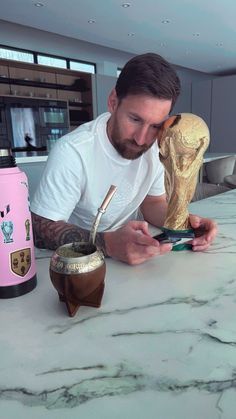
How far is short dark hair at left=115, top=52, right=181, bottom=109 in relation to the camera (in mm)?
764

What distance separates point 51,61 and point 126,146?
5.44 metres

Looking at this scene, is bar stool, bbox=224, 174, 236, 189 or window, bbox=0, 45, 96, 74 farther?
window, bbox=0, 45, 96, 74

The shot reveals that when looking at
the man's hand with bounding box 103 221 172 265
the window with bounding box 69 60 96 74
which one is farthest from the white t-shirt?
the window with bounding box 69 60 96 74

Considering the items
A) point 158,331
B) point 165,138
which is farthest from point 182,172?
point 158,331

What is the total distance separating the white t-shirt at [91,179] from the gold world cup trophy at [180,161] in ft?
1.01

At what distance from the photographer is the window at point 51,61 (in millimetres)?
5531

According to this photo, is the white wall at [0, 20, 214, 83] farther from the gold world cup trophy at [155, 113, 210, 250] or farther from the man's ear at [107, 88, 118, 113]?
the gold world cup trophy at [155, 113, 210, 250]

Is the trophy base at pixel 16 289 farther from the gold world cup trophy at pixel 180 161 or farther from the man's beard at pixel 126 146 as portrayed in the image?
the man's beard at pixel 126 146

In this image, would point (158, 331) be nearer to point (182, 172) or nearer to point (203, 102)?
point (182, 172)

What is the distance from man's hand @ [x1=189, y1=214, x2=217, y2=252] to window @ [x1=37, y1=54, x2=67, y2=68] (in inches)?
218

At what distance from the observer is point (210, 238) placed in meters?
0.73

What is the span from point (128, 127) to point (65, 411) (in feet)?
2.28

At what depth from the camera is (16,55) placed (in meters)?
→ 5.20

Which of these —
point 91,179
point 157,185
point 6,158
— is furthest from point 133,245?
point 157,185
